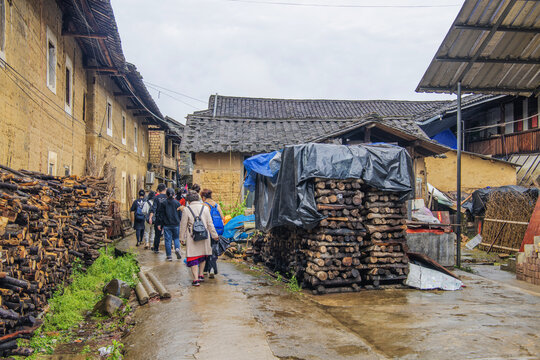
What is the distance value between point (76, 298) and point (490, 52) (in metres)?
9.94

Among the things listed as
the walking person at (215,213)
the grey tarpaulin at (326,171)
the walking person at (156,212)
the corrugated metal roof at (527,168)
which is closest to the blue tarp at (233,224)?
the walking person at (156,212)

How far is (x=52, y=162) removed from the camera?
1111 centimetres

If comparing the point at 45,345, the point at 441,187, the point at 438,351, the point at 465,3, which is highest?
the point at 465,3

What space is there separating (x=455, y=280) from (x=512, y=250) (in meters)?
6.07

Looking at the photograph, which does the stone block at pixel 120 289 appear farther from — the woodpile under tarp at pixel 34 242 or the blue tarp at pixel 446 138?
the blue tarp at pixel 446 138

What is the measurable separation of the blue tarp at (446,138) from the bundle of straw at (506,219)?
8312 millimetres

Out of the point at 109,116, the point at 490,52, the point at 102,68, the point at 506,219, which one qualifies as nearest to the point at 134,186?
the point at 109,116

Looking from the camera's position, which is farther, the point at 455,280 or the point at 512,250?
the point at 512,250

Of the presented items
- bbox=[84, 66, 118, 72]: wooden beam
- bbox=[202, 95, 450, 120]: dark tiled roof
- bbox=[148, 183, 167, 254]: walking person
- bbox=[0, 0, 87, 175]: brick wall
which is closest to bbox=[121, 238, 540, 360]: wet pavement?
bbox=[148, 183, 167, 254]: walking person

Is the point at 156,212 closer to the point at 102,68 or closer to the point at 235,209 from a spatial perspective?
the point at 235,209

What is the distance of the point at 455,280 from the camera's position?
740cm

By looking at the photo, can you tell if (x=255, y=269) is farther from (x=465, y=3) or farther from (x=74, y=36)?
(x=74, y=36)

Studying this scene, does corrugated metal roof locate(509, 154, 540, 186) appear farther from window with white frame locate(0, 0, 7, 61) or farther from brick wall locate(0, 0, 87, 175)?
window with white frame locate(0, 0, 7, 61)

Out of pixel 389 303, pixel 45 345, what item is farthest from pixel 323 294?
pixel 45 345
